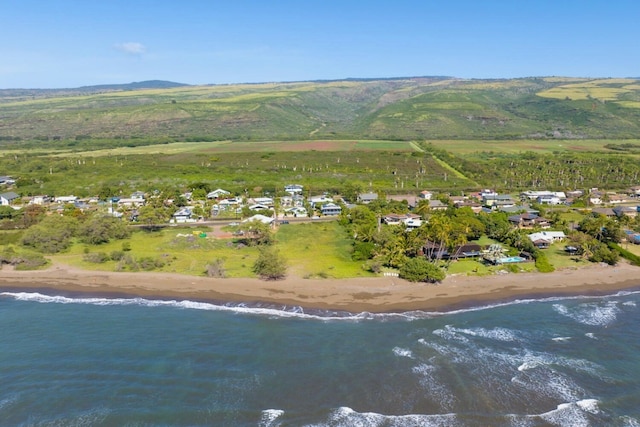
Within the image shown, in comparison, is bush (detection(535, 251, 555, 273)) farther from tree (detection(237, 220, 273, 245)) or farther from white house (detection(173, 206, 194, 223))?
white house (detection(173, 206, 194, 223))

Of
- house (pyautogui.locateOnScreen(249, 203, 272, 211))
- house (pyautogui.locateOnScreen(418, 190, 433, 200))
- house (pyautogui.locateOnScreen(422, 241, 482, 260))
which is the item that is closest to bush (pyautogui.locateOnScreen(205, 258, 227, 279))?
house (pyautogui.locateOnScreen(422, 241, 482, 260))

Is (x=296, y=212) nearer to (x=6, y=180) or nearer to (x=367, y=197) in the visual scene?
(x=367, y=197)

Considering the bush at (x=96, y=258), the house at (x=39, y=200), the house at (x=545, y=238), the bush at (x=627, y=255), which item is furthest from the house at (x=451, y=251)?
the house at (x=39, y=200)

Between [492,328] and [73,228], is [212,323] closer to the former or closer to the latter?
[492,328]

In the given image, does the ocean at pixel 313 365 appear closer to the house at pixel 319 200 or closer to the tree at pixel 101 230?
A: the tree at pixel 101 230

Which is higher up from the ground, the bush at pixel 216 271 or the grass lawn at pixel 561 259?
the bush at pixel 216 271
